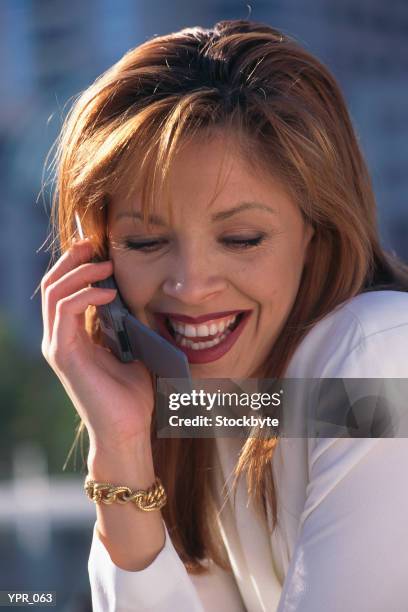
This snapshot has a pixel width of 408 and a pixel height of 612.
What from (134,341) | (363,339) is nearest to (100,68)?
(134,341)

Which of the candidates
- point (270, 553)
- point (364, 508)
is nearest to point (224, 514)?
point (270, 553)

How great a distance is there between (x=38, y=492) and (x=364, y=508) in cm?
1861

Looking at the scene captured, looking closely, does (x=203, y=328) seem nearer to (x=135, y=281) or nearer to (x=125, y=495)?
(x=135, y=281)

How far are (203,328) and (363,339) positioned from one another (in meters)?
0.33

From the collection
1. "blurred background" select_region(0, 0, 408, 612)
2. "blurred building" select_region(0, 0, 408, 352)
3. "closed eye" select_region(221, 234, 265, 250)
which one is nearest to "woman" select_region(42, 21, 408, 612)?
"closed eye" select_region(221, 234, 265, 250)

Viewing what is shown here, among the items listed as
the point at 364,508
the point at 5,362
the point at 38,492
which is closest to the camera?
the point at 364,508

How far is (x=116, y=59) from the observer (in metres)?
51.8

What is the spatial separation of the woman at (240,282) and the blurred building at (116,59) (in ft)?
163

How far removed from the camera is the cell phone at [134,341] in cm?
193

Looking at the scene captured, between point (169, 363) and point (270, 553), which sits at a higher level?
point (169, 363)

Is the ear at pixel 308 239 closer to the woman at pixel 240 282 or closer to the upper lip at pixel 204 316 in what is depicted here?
the woman at pixel 240 282

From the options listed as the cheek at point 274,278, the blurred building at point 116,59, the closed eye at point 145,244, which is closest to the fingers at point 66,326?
the closed eye at point 145,244

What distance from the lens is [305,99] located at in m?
1.90

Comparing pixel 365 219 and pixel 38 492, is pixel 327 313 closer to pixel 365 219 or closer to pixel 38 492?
pixel 365 219
